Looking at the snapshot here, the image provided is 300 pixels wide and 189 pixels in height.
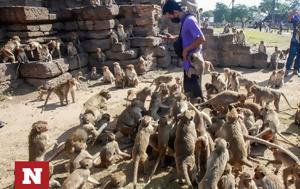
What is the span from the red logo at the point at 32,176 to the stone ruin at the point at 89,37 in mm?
8020

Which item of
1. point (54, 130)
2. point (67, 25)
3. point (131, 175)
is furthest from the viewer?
point (67, 25)

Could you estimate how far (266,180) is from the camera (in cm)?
504

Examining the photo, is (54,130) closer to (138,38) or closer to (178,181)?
(178,181)

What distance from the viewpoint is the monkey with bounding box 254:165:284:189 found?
4.98 m

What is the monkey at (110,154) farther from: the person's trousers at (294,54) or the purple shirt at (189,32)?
the person's trousers at (294,54)

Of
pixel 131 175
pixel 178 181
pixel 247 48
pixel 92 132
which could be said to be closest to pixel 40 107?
pixel 92 132

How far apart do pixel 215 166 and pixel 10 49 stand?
36.9 ft

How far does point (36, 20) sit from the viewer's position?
48.8ft

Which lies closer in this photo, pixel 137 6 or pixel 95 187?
pixel 95 187

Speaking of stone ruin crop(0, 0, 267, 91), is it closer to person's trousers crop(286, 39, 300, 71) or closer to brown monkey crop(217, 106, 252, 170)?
person's trousers crop(286, 39, 300, 71)

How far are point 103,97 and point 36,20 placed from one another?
694cm

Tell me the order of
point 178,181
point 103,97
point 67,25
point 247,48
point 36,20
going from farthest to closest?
point 247,48 < point 67,25 < point 36,20 < point 103,97 < point 178,181

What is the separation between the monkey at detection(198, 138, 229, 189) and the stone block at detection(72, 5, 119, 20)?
12228mm

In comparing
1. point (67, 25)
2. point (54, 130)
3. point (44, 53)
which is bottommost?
point (54, 130)
